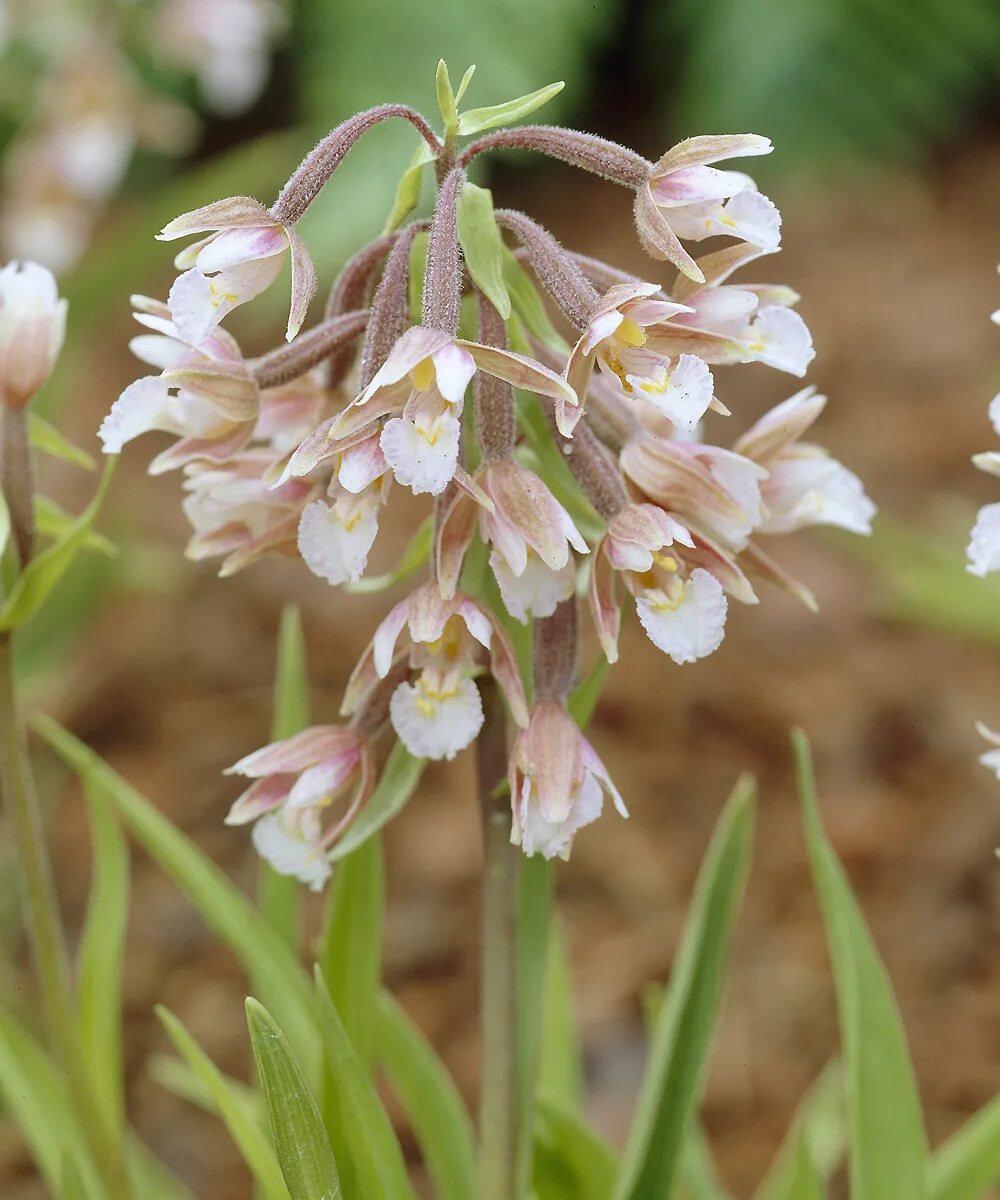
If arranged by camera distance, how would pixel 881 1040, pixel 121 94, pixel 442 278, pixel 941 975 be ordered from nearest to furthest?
pixel 442 278 → pixel 881 1040 → pixel 941 975 → pixel 121 94

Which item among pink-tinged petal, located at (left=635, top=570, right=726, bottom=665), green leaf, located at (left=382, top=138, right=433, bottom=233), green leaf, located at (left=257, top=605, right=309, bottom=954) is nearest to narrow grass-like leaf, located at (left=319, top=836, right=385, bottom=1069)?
green leaf, located at (left=257, top=605, right=309, bottom=954)

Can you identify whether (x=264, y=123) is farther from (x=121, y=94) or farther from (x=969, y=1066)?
(x=969, y=1066)

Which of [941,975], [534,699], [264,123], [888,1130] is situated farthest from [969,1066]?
[264,123]

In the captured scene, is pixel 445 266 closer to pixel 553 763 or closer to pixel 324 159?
pixel 324 159

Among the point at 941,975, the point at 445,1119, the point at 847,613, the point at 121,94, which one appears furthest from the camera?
the point at 847,613

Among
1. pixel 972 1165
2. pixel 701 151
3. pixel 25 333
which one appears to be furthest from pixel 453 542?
pixel 972 1165

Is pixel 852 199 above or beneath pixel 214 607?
above
